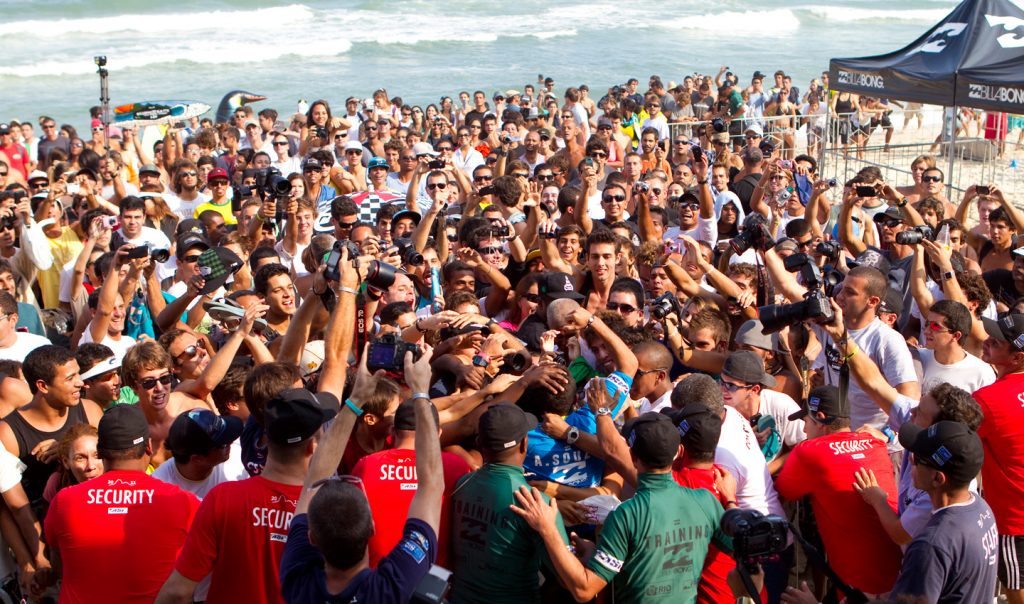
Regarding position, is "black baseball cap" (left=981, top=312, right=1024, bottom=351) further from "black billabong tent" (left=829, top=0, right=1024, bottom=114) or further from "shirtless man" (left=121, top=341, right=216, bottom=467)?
"black billabong tent" (left=829, top=0, right=1024, bottom=114)

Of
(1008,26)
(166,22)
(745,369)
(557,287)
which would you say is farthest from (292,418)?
(166,22)

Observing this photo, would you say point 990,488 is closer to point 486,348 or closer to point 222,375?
point 486,348

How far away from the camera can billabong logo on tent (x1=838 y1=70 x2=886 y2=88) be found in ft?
34.2

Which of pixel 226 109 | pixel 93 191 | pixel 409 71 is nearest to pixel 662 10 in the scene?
pixel 409 71

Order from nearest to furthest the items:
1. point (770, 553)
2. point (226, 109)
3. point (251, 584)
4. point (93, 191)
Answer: point (770, 553)
point (251, 584)
point (93, 191)
point (226, 109)

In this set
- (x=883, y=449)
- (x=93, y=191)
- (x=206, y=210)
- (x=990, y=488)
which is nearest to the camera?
(x=883, y=449)

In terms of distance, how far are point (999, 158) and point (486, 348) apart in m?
12.8

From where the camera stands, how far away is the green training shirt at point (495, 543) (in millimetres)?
3568

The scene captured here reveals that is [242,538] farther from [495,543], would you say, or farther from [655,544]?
[655,544]

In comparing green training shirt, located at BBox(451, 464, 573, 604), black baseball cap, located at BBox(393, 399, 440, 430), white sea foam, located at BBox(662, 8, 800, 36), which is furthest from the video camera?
white sea foam, located at BBox(662, 8, 800, 36)

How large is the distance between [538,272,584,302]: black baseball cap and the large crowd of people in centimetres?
2

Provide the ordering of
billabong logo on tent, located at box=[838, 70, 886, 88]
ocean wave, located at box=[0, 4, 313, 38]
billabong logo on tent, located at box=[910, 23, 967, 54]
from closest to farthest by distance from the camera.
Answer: billabong logo on tent, located at box=[910, 23, 967, 54], billabong logo on tent, located at box=[838, 70, 886, 88], ocean wave, located at box=[0, 4, 313, 38]

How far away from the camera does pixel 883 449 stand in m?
4.34

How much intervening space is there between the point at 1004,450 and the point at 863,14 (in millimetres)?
50206
